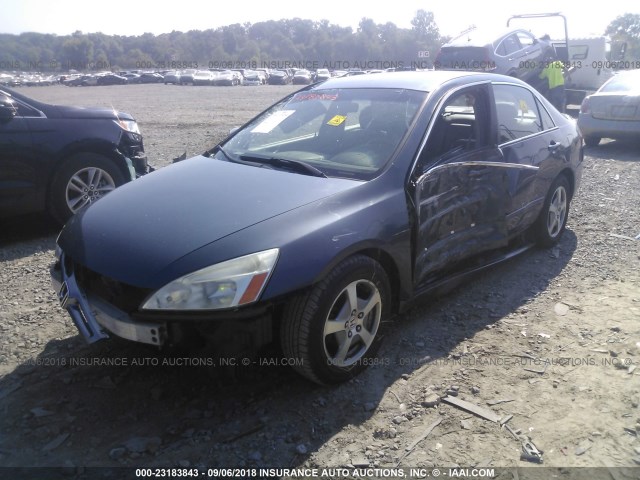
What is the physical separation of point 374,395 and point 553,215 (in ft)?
9.68

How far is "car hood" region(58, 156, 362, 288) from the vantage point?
8.80ft

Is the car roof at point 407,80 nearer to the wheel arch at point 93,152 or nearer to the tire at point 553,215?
the tire at point 553,215

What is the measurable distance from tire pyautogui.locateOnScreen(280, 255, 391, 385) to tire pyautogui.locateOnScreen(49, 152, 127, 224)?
10.7 ft

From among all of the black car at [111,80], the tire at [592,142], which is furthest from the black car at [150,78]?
the tire at [592,142]

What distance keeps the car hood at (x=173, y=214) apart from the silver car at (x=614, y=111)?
27.2 ft

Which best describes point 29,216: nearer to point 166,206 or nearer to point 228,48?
point 166,206

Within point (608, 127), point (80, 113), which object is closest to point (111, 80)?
point (608, 127)

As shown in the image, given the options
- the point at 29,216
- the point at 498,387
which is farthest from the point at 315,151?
the point at 29,216

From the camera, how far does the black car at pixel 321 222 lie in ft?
8.50

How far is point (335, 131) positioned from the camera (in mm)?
3818

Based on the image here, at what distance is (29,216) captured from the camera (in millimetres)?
5672

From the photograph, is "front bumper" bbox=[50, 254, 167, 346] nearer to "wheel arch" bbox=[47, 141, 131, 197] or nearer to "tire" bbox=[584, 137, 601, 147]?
"wheel arch" bbox=[47, 141, 131, 197]

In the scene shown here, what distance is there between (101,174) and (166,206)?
2.96 m

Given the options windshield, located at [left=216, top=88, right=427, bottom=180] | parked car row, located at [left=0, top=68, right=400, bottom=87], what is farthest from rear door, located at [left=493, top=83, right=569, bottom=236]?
parked car row, located at [left=0, top=68, right=400, bottom=87]
